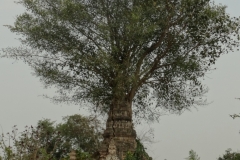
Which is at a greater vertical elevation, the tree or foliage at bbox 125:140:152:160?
the tree

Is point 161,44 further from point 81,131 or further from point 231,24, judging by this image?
point 81,131

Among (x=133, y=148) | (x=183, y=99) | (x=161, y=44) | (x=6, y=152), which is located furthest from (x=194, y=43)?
(x=6, y=152)

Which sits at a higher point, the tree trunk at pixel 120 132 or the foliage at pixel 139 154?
the tree trunk at pixel 120 132

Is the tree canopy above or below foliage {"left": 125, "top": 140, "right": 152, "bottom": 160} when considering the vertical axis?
above

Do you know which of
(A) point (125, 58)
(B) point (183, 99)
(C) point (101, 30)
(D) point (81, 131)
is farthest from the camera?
(D) point (81, 131)

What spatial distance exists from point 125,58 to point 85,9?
2.68 meters

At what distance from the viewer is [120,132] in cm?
1407

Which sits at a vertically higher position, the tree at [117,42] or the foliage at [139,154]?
the tree at [117,42]

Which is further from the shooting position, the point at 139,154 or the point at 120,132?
the point at 139,154

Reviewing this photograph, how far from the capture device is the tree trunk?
13797 mm

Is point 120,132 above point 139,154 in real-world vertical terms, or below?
above

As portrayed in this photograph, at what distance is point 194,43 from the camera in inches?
593

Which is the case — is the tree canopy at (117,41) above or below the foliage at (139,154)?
above

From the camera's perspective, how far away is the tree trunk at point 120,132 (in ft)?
45.3
